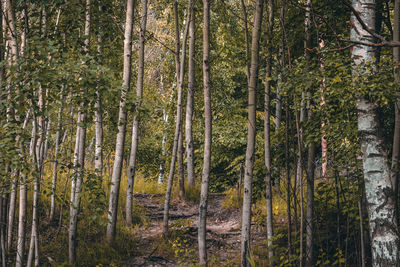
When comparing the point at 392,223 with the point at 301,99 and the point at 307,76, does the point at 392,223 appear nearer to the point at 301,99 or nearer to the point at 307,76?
the point at 307,76

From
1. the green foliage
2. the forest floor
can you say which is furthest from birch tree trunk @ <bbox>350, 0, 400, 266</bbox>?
the green foliage

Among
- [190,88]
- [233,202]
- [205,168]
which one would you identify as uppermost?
[190,88]

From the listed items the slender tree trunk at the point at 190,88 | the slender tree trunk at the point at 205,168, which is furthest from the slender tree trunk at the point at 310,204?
the slender tree trunk at the point at 190,88

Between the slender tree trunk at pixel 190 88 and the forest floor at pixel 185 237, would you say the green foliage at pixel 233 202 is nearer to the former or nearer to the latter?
the forest floor at pixel 185 237

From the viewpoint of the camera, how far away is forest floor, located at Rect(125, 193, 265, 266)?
741 centimetres

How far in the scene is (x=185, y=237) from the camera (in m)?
8.38

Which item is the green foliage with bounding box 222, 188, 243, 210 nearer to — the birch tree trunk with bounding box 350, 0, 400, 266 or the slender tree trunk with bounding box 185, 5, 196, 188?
the slender tree trunk with bounding box 185, 5, 196, 188

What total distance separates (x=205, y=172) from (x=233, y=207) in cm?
429

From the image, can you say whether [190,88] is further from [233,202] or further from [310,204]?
[310,204]

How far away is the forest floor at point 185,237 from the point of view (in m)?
7.41

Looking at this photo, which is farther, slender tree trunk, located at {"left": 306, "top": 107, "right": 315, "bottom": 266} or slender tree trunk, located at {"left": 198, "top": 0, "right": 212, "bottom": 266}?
slender tree trunk, located at {"left": 198, "top": 0, "right": 212, "bottom": 266}

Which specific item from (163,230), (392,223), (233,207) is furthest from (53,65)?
(233,207)

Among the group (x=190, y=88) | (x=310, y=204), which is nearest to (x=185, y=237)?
(x=310, y=204)

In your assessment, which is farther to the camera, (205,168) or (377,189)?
(205,168)
